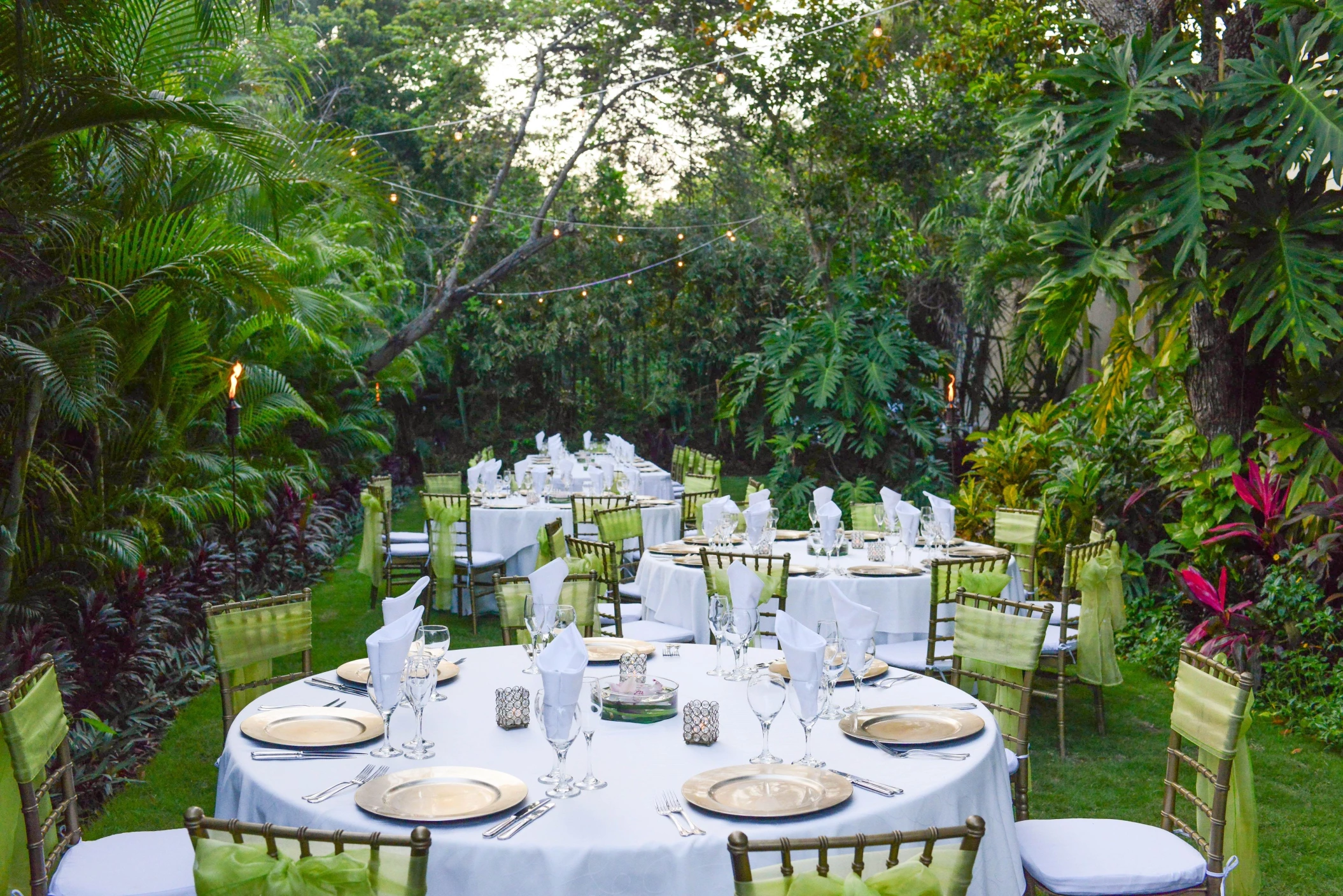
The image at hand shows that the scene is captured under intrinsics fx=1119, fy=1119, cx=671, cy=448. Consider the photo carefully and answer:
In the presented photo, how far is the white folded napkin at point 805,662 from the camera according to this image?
250 centimetres

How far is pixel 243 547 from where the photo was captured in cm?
865

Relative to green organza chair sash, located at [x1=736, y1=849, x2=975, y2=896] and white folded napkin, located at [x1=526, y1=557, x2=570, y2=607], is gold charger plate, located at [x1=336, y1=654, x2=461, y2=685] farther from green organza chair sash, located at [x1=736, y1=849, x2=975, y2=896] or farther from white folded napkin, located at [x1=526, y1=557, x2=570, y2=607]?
green organza chair sash, located at [x1=736, y1=849, x2=975, y2=896]

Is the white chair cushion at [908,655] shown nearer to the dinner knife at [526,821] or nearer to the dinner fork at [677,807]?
the dinner fork at [677,807]

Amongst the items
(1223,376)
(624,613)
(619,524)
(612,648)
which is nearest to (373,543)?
(619,524)

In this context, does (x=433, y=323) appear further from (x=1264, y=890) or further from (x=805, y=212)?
(x=1264, y=890)

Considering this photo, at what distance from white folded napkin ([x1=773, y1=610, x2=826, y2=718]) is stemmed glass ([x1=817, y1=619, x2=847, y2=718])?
0.14 meters

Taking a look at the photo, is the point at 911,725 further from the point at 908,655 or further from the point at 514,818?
the point at 908,655

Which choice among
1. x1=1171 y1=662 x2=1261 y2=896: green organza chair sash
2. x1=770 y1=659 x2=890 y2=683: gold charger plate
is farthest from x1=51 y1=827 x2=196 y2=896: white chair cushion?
x1=1171 y1=662 x2=1261 y2=896: green organza chair sash

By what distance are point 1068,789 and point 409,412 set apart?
51.8 feet

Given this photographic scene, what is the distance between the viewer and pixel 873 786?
2.42 metres

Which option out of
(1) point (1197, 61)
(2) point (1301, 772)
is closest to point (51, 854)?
(2) point (1301, 772)

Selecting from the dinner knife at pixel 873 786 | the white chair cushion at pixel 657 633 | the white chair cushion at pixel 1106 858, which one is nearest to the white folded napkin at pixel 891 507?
A: the white chair cushion at pixel 657 633

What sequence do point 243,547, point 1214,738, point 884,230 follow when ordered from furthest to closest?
1. point 884,230
2. point 243,547
3. point 1214,738

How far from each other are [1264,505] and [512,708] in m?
4.97
